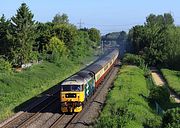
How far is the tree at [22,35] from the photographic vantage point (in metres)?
63.3

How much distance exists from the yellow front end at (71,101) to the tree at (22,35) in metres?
31.2

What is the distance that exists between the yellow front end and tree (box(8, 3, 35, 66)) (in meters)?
31.2

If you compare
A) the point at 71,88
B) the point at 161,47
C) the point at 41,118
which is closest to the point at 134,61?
the point at 161,47

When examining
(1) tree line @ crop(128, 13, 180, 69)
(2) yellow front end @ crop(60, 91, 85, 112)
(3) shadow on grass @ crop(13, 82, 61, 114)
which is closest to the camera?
(2) yellow front end @ crop(60, 91, 85, 112)

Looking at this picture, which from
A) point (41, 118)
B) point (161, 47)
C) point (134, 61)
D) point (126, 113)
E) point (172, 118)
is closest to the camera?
point (172, 118)

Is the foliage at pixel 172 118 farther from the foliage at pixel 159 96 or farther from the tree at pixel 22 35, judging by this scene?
the tree at pixel 22 35

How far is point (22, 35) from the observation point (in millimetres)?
63750

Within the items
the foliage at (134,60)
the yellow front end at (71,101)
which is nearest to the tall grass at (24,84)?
the yellow front end at (71,101)

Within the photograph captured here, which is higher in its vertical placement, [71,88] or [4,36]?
[4,36]

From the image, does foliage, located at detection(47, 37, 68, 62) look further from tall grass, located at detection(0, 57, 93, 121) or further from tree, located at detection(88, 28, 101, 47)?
tree, located at detection(88, 28, 101, 47)

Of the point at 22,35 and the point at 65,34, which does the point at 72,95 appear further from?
the point at 65,34

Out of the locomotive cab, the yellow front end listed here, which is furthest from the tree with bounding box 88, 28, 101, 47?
the yellow front end

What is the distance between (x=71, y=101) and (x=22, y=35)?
32507 mm

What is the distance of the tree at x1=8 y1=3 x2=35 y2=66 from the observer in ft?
208
